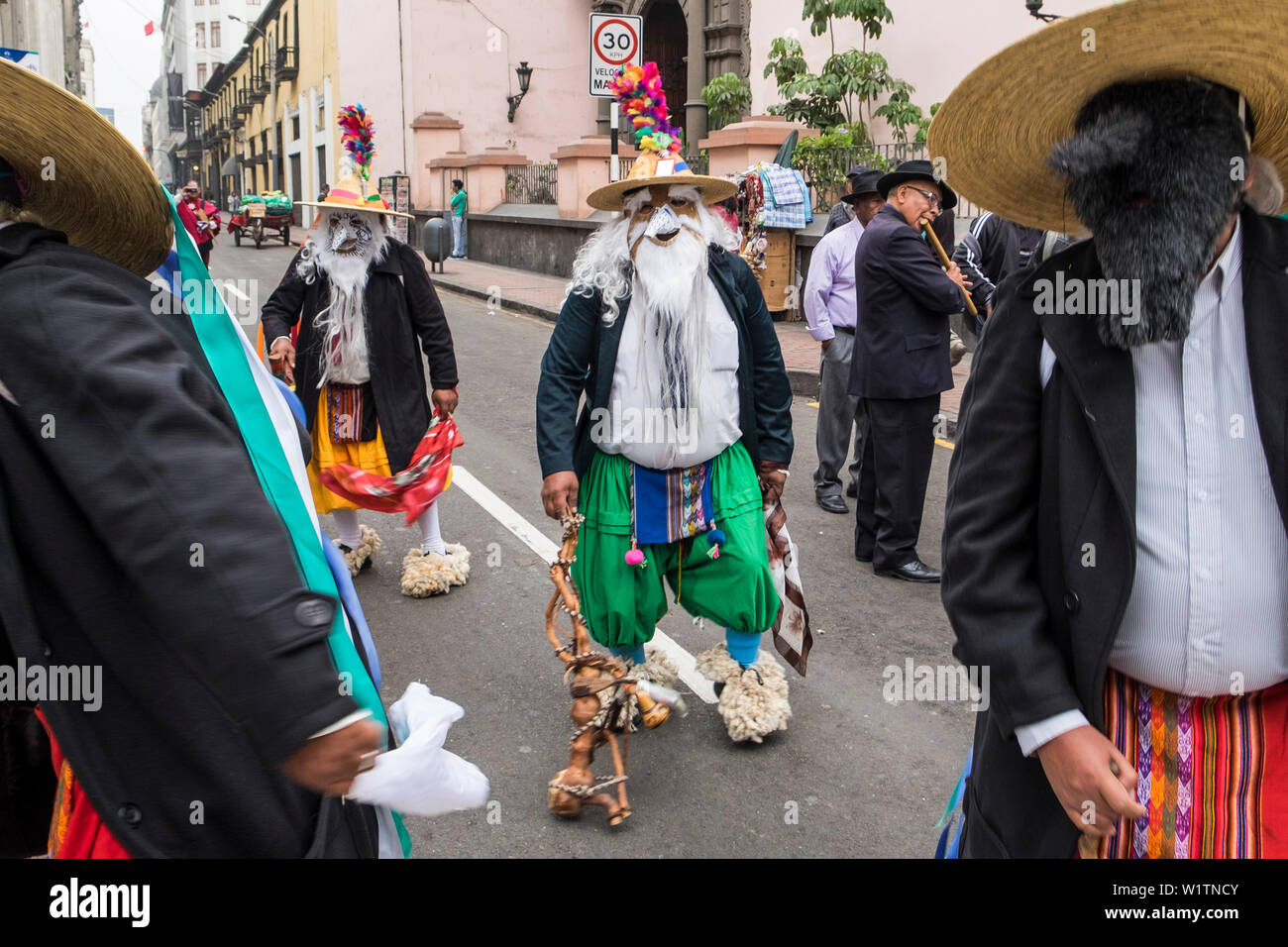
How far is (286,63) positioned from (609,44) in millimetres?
34794

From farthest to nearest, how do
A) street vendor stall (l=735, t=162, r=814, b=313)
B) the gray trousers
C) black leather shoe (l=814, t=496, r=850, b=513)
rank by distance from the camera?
street vendor stall (l=735, t=162, r=814, b=313) < the gray trousers < black leather shoe (l=814, t=496, r=850, b=513)

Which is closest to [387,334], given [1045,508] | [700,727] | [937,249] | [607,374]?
[607,374]

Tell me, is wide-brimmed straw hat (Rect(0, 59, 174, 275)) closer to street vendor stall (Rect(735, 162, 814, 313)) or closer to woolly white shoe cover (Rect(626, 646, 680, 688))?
woolly white shoe cover (Rect(626, 646, 680, 688))

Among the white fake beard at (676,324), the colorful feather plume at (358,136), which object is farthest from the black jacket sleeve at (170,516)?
the colorful feather plume at (358,136)

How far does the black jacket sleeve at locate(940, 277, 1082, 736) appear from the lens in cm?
173

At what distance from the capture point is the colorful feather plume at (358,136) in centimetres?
638

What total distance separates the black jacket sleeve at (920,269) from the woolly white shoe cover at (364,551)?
314 centimetres

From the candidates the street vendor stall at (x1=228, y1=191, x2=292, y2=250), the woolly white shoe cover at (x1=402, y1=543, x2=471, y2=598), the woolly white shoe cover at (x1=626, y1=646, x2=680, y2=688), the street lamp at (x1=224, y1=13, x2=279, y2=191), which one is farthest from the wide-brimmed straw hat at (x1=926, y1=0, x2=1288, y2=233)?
the street lamp at (x1=224, y1=13, x2=279, y2=191)

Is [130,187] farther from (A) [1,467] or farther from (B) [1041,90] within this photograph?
(B) [1041,90]

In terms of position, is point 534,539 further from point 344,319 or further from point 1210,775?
point 1210,775

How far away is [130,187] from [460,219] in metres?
25.6

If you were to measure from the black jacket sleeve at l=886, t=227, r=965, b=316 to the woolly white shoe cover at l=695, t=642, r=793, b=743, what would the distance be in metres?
2.42

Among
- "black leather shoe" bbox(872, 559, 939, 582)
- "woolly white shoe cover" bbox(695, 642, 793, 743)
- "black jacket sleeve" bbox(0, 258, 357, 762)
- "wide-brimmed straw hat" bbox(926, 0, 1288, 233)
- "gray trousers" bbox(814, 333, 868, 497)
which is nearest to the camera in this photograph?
"black jacket sleeve" bbox(0, 258, 357, 762)

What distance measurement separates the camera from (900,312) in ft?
18.7
